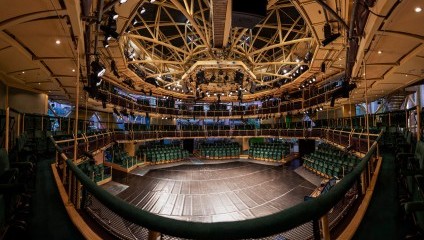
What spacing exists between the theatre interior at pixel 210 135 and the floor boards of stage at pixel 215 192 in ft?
0.39

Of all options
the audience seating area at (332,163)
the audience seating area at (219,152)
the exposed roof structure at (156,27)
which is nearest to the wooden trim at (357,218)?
Result: the exposed roof structure at (156,27)

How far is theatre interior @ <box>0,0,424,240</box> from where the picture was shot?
2578mm

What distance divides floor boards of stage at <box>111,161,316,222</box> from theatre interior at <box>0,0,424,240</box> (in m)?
0.12

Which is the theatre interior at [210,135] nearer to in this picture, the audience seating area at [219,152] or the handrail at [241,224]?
the handrail at [241,224]

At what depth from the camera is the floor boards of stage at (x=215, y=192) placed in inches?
408


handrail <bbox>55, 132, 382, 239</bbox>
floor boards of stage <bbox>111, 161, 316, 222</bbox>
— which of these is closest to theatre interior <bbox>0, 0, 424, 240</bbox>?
handrail <bbox>55, 132, 382, 239</bbox>

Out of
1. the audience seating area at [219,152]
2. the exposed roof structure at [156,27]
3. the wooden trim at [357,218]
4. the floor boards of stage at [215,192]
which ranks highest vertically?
the exposed roof structure at [156,27]

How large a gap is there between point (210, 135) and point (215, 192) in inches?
643

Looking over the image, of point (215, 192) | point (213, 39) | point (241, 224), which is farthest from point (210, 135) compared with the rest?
point (241, 224)

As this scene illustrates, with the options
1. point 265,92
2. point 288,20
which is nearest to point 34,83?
point 288,20

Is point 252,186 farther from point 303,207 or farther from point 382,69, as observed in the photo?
point 303,207

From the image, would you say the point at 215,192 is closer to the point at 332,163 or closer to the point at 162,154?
the point at 332,163

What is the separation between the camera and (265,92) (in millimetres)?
30703

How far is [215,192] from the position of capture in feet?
44.4
